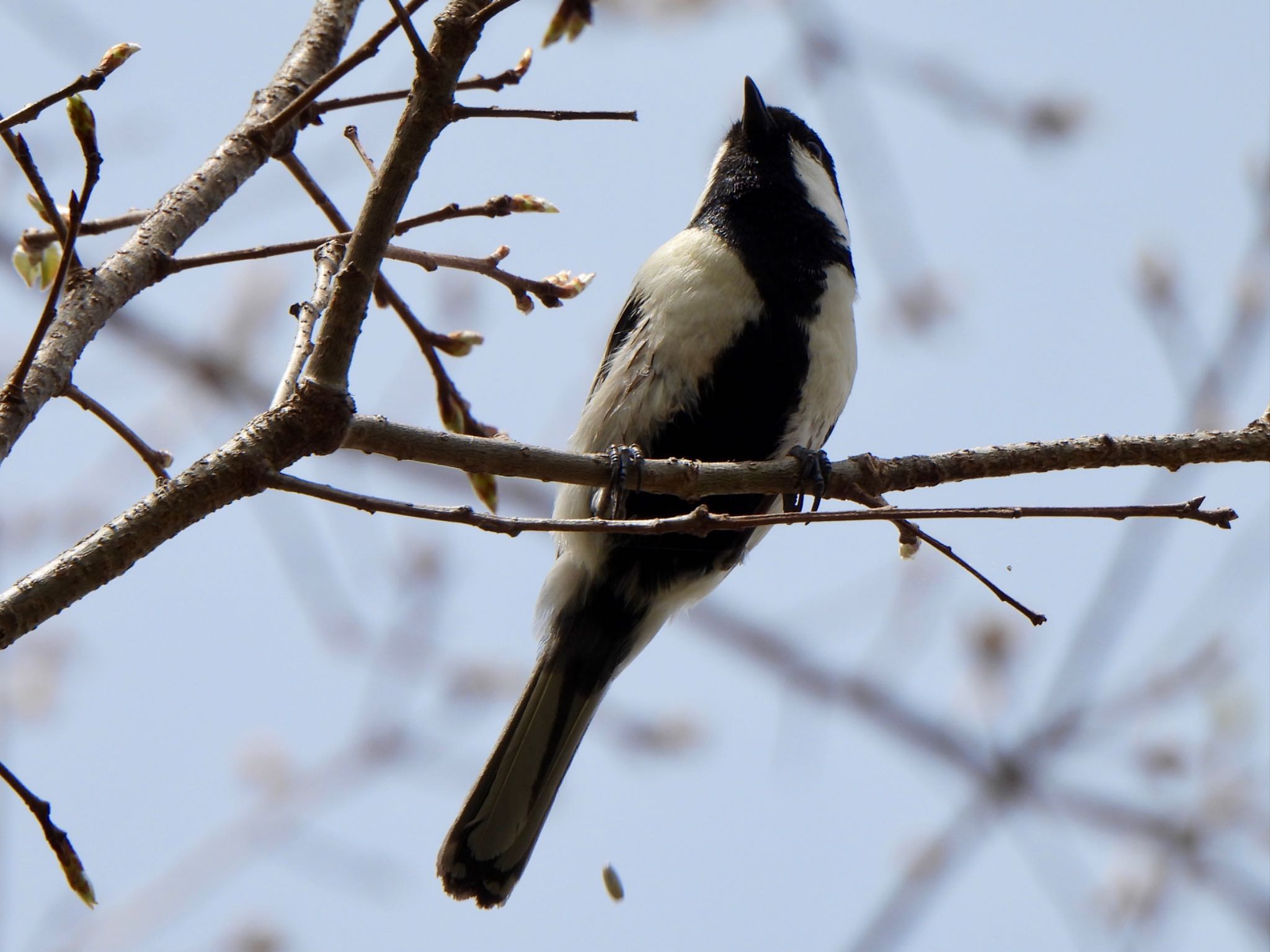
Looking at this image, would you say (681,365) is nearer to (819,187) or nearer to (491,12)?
(819,187)

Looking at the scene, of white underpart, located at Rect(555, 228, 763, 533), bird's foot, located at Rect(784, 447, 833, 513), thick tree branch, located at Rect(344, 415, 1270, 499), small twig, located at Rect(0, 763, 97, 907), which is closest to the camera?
small twig, located at Rect(0, 763, 97, 907)

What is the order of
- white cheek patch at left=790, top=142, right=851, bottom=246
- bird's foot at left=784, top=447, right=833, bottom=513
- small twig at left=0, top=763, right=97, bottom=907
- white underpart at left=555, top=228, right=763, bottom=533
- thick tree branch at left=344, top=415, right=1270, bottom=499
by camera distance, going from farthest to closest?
1. white cheek patch at left=790, top=142, right=851, bottom=246
2. white underpart at left=555, top=228, right=763, bottom=533
3. bird's foot at left=784, top=447, right=833, bottom=513
4. thick tree branch at left=344, top=415, right=1270, bottom=499
5. small twig at left=0, top=763, right=97, bottom=907

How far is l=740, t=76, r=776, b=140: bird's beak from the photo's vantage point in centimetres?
370

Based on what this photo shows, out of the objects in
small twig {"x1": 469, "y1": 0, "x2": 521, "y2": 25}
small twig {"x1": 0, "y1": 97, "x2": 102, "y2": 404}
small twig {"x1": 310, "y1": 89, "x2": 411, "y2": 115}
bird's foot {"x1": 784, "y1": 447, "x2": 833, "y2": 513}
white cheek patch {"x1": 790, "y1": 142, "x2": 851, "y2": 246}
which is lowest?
small twig {"x1": 0, "y1": 97, "x2": 102, "y2": 404}

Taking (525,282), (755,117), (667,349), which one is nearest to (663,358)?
(667,349)

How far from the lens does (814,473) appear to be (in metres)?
2.27

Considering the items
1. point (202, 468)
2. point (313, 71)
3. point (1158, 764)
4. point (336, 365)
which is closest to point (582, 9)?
point (313, 71)

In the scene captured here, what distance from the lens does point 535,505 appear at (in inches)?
139

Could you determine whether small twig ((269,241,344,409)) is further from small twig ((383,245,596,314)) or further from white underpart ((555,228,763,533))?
white underpart ((555,228,763,533))

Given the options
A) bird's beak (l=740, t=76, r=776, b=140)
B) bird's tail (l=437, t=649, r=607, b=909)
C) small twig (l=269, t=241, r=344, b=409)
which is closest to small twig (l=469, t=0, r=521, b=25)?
small twig (l=269, t=241, r=344, b=409)

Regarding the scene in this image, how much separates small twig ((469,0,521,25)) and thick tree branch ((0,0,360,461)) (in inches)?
23.1

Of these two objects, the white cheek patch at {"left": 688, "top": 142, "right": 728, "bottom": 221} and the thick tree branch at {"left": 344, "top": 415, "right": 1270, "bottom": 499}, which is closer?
the thick tree branch at {"left": 344, "top": 415, "right": 1270, "bottom": 499}

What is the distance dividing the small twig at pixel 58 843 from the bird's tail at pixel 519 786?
57.6 inches

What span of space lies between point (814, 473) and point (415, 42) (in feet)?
3.64
